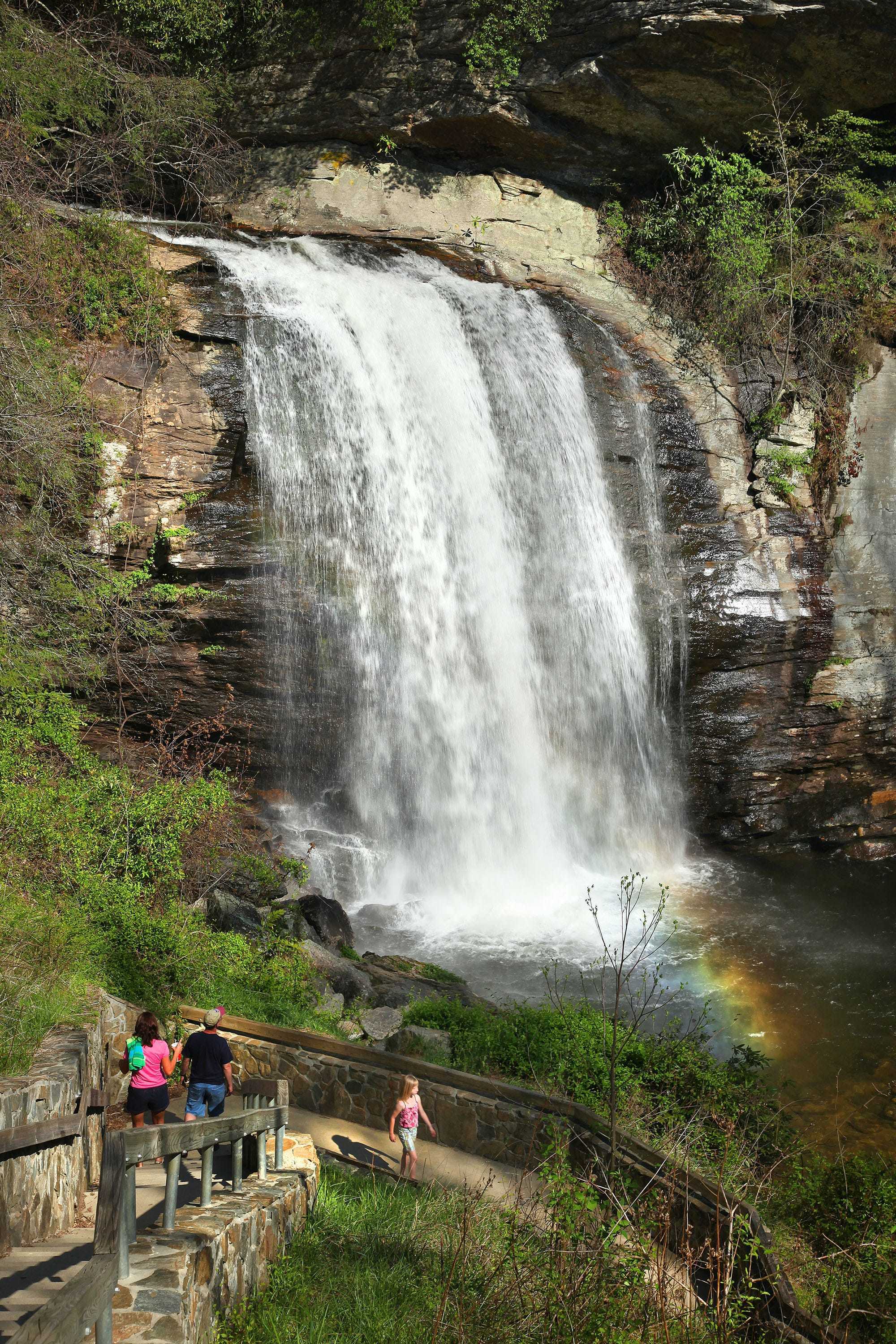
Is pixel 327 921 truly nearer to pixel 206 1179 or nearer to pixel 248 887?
pixel 248 887

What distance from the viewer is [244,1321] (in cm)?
484

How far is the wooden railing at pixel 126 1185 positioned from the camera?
266 centimetres

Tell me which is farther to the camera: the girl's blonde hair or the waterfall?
the waterfall

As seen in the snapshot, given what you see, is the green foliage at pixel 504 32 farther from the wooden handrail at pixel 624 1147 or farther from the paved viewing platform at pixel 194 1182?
the paved viewing platform at pixel 194 1182

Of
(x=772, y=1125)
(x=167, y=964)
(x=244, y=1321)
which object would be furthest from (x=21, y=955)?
(x=772, y=1125)

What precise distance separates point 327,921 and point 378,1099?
403 cm

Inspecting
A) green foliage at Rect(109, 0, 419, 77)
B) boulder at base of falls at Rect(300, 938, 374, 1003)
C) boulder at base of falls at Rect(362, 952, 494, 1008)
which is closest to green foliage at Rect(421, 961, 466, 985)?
boulder at base of falls at Rect(362, 952, 494, 1008)

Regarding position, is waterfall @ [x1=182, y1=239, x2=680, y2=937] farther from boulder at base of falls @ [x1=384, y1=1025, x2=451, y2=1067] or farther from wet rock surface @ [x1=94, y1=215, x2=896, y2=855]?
boulder at base of falls @ [x1=384, y1=1025, x2=451, y2=1067]

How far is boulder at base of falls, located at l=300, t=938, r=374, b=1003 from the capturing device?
37.1 feet

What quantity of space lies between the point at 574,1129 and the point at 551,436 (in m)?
12.0

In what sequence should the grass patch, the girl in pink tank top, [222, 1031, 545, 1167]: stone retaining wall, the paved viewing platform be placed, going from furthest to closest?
1. the grass patch
2. [222, 1031, 545, 1167]: stone retaining wall
3. the girl in pink tank top
4. the paved viewing platform

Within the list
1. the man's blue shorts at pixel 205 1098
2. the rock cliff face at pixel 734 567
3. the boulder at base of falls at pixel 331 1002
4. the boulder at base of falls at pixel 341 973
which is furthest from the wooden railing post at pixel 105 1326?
the rock cliff face at pixel 734 567

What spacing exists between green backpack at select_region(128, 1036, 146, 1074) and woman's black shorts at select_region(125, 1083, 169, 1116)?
14 cm

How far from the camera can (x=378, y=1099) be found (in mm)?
8984
